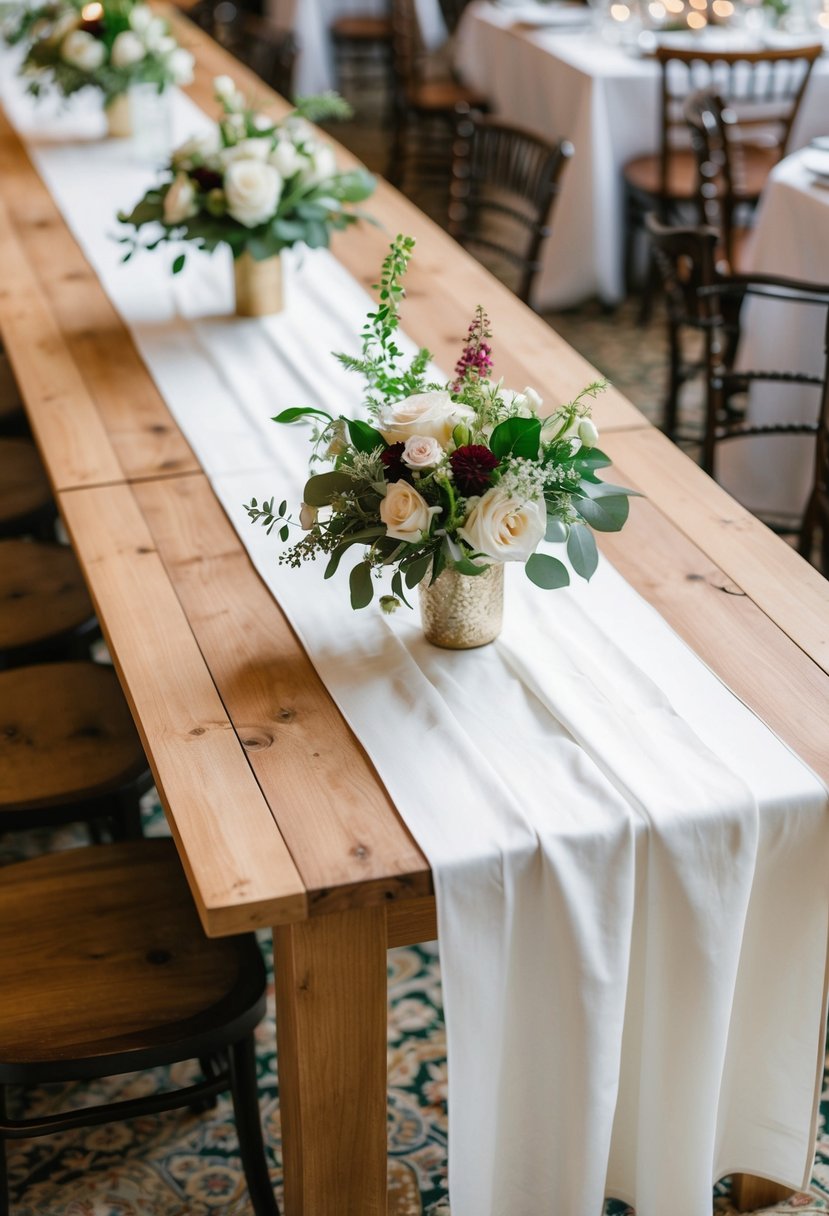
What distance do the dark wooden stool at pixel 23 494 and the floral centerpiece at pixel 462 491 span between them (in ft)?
3.54

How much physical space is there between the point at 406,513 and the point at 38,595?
1033 mm

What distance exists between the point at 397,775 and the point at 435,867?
14 cm

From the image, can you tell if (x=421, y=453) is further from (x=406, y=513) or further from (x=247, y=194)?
(x=247, y=194)

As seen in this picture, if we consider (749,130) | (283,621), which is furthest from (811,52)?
(283,621)

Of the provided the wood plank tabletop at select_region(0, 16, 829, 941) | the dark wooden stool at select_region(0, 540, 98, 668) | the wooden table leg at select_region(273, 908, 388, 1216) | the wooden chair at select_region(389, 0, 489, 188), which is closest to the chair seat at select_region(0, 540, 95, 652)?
the dark wooden stool at select_region(0, 540, 98, 668)

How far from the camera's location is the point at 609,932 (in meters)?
1.32

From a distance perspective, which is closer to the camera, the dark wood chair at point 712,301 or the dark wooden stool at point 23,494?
the dark wooden stool at point 23,494

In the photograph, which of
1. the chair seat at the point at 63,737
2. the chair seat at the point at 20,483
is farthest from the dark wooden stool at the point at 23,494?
the chair seat at the point at 63,737

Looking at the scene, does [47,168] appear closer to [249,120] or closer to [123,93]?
[123,93]

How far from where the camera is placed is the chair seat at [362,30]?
21.1 ft

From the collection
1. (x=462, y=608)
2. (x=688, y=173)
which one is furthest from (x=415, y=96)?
(x=462, y=608)

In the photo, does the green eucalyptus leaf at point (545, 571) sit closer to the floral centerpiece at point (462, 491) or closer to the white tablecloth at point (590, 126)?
the floral centerpiece at point (462, 491)

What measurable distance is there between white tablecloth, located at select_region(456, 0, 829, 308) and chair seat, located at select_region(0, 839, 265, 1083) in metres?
3.30

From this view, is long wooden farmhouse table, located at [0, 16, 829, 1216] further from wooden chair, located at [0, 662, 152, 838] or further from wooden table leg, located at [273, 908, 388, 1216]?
wooden chair, located at [0, 662, 152, 838]
